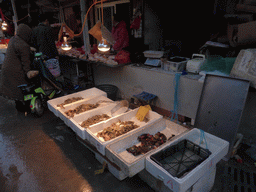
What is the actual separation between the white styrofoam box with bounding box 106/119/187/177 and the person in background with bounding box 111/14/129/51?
115 inches

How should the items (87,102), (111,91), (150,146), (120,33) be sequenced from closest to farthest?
(150,146) → (87,102) → (120,33) → (111,91)

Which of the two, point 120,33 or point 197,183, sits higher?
point 120,33

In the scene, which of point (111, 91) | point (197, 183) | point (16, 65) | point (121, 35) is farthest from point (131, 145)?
point (16, 65)

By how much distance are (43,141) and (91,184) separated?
5.74 feet

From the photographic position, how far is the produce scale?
76.5 inches

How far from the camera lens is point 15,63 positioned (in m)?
4.77

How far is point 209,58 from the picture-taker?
3.93 metres

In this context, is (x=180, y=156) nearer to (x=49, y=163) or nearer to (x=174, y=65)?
(x=174, y=65)

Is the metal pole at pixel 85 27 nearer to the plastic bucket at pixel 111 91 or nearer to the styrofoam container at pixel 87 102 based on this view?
the plastic bucket at pixel 111 91

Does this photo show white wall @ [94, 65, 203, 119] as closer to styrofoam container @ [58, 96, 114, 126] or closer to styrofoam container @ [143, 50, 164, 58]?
styrofoam container @ [143, 50, 164, 58]

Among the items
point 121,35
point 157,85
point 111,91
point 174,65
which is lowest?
point 111,91

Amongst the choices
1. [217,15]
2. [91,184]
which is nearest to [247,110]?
[217,15]

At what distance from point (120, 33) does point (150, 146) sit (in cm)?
355

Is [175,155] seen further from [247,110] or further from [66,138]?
[66,138]
